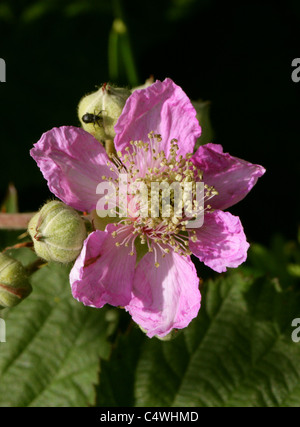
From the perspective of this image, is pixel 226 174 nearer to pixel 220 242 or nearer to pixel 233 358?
pixel 220 242

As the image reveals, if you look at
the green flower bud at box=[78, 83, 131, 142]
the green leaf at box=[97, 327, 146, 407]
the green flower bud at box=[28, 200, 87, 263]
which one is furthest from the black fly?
the green leaf at box=[97, 327, 146, 407]

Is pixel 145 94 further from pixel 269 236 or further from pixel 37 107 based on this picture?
pixel 37 107

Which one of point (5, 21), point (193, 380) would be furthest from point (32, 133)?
point (193, 380)

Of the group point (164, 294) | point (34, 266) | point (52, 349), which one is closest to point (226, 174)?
point (164, 294)

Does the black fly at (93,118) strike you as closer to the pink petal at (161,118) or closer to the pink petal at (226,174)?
the pink petal at (161,118)

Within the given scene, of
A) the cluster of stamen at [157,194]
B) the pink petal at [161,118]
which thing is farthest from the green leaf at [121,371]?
the pink petal at [161,118]

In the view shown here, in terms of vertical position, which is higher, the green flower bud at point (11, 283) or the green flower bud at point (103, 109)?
the green flower bud at point (103, 109)
